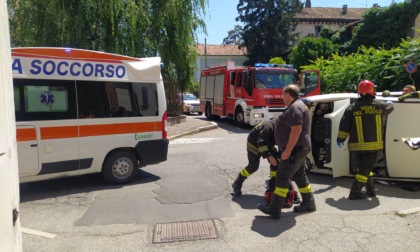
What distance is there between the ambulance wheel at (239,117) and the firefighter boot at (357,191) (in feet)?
32.5

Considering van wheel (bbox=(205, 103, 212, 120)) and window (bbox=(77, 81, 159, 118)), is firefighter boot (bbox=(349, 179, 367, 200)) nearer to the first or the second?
window (bbox=(77, 81, 159, 118))

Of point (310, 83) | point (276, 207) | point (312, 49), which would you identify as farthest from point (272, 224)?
point (312, 49)

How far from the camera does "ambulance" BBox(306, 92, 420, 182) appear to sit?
593 cm

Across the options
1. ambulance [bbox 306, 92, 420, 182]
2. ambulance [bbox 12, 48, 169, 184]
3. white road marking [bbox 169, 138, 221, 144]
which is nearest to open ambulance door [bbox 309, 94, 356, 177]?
ambulance [bbox 306, 92, 420, 182]

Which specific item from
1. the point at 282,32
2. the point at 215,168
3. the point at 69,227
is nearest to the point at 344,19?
the point at 282,32

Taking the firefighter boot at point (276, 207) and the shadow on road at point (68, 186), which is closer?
the firefighter boot at point (276, 207)

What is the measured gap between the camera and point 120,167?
676 centimetres

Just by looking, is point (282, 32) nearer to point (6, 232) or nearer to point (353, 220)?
point (353, 220)

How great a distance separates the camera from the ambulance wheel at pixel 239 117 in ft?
51.1

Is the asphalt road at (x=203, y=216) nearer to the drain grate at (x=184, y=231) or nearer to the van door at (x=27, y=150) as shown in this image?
the drain grate at (x=184, y=231)

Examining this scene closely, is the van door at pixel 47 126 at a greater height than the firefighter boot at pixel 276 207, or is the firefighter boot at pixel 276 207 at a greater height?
the van door at pixel 47 126

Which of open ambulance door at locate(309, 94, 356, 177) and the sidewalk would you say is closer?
open ambulance door at locate(309, 94, 356, 177)

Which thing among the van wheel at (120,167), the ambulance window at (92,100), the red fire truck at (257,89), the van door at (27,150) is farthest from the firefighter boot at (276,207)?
the red fire truck at (257,89)

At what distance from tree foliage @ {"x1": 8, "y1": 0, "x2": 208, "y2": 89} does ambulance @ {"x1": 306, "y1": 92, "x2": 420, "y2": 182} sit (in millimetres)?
8833
